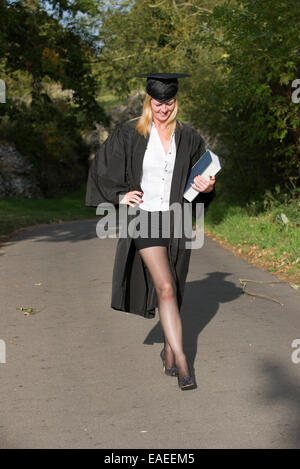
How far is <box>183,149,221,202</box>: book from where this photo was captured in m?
4.88

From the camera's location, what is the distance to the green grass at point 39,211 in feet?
72.8

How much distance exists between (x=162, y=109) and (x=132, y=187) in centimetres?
59

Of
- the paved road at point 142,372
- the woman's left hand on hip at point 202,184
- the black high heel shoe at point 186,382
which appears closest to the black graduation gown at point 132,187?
the woman's left hand on hip at point 202,184

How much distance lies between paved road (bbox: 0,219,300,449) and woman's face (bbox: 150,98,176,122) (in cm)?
186

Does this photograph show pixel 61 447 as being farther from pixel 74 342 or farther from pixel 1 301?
pixel 1 301

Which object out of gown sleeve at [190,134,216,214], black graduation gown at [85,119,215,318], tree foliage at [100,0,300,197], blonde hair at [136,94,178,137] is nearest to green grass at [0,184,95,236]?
tree foliage at [100,0,300,197]

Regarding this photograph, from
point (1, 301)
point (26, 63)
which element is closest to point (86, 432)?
point (1, 301)

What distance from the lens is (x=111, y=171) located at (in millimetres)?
5113

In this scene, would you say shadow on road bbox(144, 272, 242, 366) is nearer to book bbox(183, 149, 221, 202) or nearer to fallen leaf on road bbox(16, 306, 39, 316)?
book bbox(183, 149, 221, 202)

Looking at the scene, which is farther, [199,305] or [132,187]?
[199,305]

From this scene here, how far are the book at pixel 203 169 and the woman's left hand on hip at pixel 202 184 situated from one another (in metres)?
0.02

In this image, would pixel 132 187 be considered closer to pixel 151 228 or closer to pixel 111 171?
pixel 111 171

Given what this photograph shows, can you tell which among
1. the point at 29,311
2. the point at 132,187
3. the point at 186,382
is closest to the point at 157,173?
the point at 132,187

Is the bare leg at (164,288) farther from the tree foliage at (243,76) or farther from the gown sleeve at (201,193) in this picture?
the tree foliage at (243,76)
